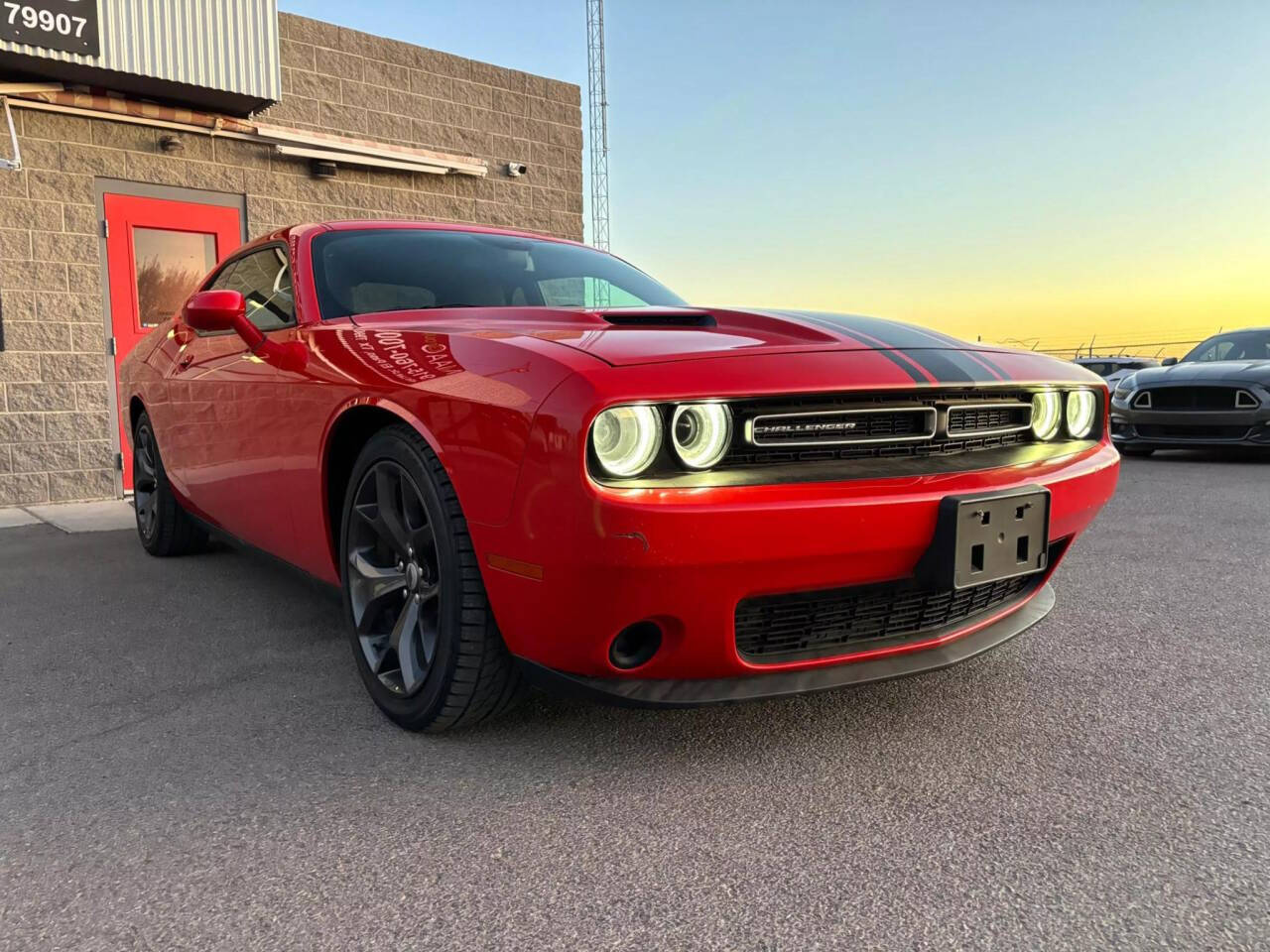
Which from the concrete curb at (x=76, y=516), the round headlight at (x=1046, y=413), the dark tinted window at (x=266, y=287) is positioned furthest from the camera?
the concrete curb at (x=76, y=516)

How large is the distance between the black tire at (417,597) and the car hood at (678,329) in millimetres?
380

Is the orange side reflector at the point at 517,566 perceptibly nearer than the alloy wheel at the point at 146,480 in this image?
Yes

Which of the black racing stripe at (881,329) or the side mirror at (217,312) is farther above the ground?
the side mirror at (217,312)

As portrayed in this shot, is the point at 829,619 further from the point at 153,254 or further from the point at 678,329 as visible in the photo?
the point at 153,254

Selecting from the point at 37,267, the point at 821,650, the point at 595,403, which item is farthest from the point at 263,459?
the point at 37,267

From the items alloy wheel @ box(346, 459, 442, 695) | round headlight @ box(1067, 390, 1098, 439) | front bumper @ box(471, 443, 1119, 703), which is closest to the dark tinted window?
alloy wheel @ box(346, 459, 442, 695)

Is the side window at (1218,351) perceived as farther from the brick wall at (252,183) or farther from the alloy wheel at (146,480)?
the alloy wheel at (146,480)

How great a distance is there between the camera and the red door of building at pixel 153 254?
6676 mm

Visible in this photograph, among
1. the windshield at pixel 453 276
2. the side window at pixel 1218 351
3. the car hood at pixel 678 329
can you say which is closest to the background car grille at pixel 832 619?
the car hood at pixel 678 329

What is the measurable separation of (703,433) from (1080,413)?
4.34 ft

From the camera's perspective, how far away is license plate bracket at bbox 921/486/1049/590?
1.87m

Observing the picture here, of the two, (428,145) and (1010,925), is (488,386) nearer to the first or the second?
(1010,925)

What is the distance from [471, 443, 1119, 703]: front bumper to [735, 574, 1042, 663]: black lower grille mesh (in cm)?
4

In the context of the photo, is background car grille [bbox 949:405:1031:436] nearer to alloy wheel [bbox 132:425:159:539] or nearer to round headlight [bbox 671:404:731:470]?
round headlight [bbox 671:404:731:470]
